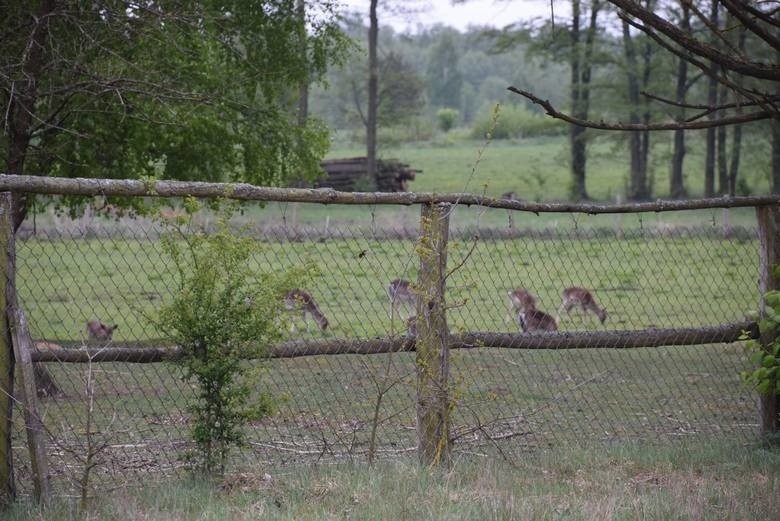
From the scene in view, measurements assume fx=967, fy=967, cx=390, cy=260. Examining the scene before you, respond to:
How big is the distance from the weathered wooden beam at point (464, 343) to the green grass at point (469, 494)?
761 mm

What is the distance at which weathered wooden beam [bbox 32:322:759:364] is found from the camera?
5.93 metres

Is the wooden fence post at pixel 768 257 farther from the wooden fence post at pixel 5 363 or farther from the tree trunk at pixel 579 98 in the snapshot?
the tree trunk at pixel 579 98

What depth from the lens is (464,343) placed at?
21.5 ft

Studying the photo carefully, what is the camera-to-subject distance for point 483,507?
5.20m

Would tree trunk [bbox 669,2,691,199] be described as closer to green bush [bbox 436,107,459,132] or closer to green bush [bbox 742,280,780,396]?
green bush [bbox 436,107,459,132]

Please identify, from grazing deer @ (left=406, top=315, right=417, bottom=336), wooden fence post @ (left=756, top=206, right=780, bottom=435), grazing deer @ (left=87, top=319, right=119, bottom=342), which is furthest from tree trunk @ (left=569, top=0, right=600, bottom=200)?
grazing deer @ (left=406, top=315, right=417, bottom=336)

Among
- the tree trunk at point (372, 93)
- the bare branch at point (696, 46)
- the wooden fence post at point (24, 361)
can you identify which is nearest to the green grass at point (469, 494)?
the wooden fence post at point (24, 361)

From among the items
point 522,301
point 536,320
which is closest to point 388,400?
point 536,320

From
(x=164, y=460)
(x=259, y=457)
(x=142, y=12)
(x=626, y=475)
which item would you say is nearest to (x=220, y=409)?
(x=259, y=457)

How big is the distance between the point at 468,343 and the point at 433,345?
1.14 feet

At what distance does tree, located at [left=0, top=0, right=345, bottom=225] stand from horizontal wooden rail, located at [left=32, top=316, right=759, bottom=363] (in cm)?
398

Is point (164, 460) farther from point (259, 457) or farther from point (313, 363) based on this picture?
point (313, 363)

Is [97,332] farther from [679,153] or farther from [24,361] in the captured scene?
[679,153]

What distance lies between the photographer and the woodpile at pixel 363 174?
43000 mm
